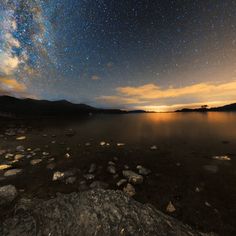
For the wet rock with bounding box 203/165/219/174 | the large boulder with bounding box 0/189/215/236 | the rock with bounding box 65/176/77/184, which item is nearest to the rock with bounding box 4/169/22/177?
the rock with bounding box 65/176/77/184

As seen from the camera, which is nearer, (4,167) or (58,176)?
(58,176)

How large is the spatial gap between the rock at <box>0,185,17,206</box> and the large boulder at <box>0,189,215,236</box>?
0.50 m

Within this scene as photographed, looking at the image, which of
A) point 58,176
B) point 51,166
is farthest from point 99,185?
point 51,166

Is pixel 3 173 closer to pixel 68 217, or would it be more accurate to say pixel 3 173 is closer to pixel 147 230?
pixel 68 217

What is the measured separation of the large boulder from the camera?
257 centimetres

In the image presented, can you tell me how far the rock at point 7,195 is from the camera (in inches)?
138

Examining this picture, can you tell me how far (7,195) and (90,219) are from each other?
2.92m

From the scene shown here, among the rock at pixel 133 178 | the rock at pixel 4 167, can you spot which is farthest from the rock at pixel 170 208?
the rock at pixel 4 167

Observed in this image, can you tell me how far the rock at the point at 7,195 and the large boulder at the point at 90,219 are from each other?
0.50 metres

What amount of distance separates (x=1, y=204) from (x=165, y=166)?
20.7 feet

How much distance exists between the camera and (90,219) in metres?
2.79

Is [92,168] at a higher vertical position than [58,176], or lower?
lower

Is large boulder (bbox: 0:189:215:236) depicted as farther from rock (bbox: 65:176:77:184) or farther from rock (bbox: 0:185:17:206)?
rock (bbox: 65:176:77:184)

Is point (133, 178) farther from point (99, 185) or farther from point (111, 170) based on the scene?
point (99, 185)
